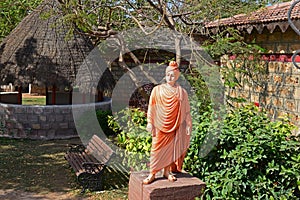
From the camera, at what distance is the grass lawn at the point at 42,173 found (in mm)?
6625

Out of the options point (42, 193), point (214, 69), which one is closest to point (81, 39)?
point (214, 69)

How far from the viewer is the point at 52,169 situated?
25.9 feet

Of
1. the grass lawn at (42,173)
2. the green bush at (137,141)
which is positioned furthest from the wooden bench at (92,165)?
the green bush at (137,141)

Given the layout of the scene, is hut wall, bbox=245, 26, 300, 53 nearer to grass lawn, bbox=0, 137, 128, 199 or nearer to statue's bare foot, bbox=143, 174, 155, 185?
statue's bare foot, bbox=143, 174, 155, 185

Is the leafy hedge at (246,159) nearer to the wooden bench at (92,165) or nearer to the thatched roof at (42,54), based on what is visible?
the wooden bench at (92,165)

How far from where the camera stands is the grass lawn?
6.62 metres

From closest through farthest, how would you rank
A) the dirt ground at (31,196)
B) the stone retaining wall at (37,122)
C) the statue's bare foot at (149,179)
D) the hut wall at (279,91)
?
the statue's bare foot at (149,179), the dirt ground at (31,196), the hut wall at (279,91), the stone retaining wall at (37,122)

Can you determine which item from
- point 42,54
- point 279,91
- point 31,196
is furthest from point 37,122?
point 279,91

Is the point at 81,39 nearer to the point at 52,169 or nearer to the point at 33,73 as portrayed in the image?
the point at 33,73

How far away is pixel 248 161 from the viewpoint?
15.6ft

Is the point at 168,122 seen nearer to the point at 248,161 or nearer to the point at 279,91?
the point at 248,161

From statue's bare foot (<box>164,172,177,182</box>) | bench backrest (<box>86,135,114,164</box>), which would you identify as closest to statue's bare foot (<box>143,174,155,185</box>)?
statue's bare foot (<box>164,172,177,182</box>)

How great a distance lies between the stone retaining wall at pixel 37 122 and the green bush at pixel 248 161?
251 inches

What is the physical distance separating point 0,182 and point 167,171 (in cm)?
390
